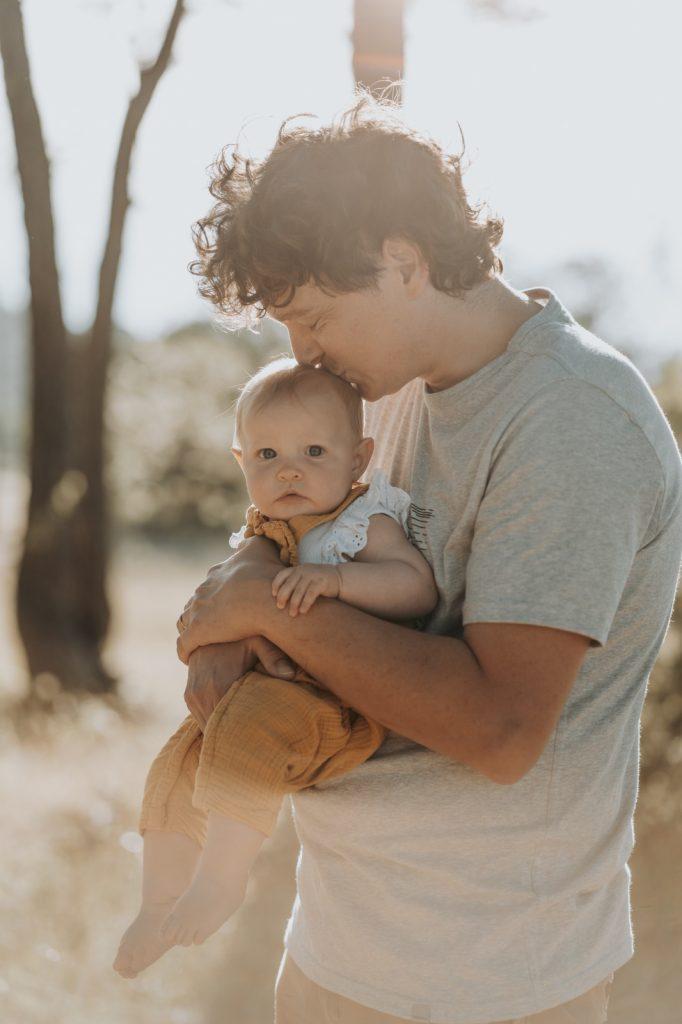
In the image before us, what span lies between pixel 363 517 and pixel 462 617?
30 cm

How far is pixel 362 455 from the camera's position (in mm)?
2115

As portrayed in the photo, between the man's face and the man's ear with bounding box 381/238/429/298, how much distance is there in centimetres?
2

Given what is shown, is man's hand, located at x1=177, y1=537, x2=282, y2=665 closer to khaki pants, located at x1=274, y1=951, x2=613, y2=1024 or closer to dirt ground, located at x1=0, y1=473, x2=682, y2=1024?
khaki pants, located at x1=274, y1=951, x2=613, y2=1024

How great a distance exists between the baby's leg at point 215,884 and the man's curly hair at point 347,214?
2.88 feet

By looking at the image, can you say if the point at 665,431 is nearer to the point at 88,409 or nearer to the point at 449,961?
the point at 449,961

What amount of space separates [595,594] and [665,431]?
28 centimetres

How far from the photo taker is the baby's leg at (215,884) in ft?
5.91

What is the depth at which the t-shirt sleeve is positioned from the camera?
1.50m

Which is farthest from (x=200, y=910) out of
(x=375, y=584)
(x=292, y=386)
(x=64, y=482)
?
(x=64, y=482)

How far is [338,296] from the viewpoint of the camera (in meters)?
1.80

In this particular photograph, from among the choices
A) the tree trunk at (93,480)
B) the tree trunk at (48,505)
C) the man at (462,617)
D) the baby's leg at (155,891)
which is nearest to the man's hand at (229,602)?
the man at (462,617)

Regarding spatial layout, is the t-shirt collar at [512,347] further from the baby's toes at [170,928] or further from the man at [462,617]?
the baby's toes at [170,928]

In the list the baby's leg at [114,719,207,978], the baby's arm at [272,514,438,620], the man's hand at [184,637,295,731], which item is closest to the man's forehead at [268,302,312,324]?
the baby's arm at [272,514,438,620]

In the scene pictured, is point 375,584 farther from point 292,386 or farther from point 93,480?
point 93,480
